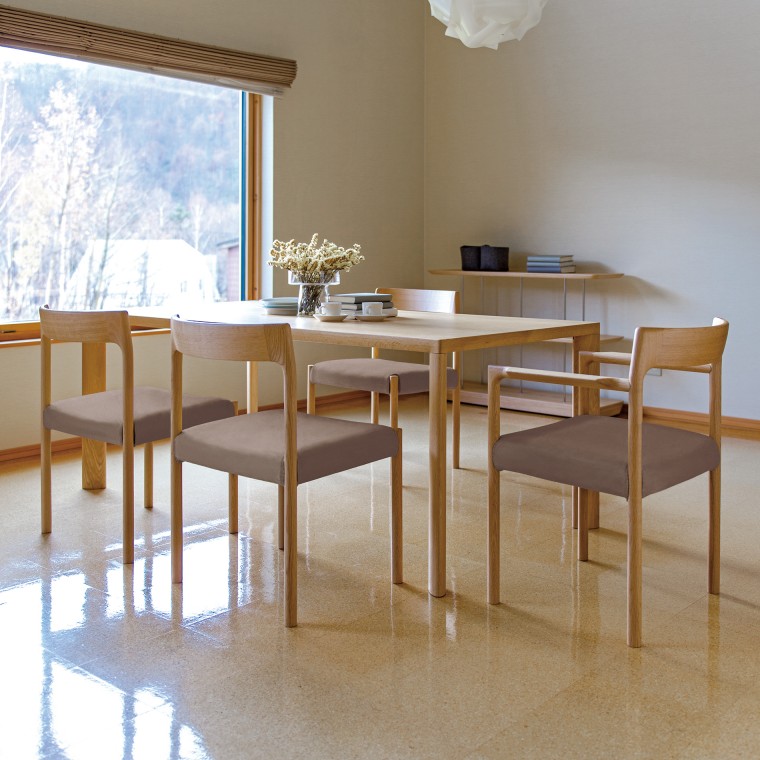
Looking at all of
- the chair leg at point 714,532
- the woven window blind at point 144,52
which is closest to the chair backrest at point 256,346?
the chair leg at point 714,532

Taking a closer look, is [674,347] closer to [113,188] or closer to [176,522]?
[176,522]

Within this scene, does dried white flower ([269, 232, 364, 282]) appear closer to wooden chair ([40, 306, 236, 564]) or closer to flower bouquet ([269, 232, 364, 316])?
flower bouquet ([269, 232, 364, 316])

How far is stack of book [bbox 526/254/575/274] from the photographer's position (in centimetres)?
511

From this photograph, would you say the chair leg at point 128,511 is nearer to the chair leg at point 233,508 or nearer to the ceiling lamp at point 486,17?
the chair leg at point 233,508

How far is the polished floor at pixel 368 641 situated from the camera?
1.87 meters

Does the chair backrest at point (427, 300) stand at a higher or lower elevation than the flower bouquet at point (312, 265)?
lower

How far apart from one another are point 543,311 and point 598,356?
262 centimetres

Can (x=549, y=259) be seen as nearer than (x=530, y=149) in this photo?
Yes

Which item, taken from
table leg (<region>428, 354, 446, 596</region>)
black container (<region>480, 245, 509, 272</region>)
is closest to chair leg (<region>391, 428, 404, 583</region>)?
table leg (<region>428, 354, 446, 596</region>)

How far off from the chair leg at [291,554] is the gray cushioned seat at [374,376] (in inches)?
51.3

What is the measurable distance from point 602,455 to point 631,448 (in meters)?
0.10

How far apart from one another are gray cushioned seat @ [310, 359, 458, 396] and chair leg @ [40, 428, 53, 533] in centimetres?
108

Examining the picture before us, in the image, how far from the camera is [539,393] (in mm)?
5430

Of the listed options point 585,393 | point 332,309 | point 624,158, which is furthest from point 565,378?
Answer: point 624,158
